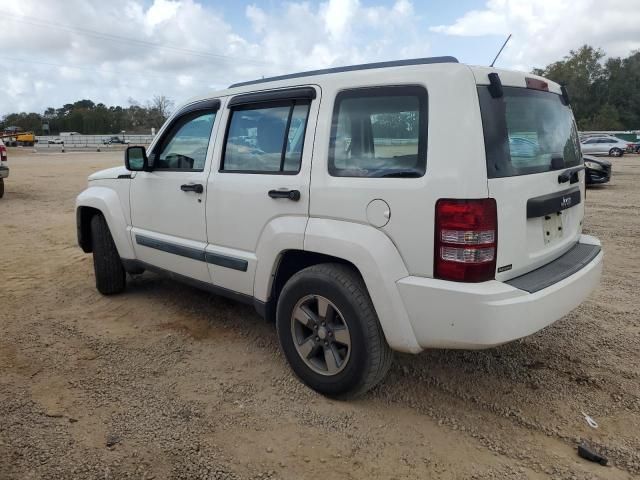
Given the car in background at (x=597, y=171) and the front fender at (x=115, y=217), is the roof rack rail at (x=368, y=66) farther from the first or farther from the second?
the car in background at (x=597, y=171)

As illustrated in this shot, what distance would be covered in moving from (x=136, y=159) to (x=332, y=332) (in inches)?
90.5

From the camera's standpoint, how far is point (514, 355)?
3.70 metres

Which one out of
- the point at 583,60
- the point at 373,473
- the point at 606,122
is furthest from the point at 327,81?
the point at 583,60

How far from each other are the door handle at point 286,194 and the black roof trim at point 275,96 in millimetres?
591

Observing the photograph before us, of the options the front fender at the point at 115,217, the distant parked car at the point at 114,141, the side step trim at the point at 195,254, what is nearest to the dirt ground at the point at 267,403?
the front fender at the point at 115,217

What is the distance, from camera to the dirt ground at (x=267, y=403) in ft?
8.42

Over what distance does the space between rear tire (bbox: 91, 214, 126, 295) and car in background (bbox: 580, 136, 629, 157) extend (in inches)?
1210

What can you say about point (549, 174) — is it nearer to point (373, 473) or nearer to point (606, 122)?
point (373, 473)

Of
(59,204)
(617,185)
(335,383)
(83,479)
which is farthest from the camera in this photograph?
(617,185)

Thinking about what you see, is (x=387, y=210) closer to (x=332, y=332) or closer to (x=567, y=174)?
(x=332, y=332)

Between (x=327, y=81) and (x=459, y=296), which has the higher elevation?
(x=327, y=81)

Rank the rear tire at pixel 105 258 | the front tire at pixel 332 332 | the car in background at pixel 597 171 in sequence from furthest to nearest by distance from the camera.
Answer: the car in background at pixel 597 171
the rear tire at pixel 105 258
the front tire at pixel 332 332

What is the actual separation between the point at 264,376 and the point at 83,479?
4.20 ft

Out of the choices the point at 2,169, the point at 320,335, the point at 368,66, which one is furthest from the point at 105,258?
the point at 2,169
